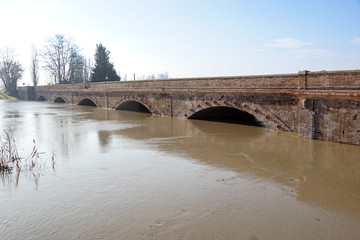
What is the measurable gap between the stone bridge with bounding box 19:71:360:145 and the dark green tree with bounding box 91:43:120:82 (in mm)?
22649

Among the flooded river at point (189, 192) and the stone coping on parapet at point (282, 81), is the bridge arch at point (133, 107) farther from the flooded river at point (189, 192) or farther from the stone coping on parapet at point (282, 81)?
the flooded river at point (189, 192)

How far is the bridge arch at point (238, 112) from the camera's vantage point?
12.8 m

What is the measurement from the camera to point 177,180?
6922mm

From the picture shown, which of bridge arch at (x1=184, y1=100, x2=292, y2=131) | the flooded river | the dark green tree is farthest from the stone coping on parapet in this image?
the dark green tree

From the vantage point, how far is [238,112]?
1883 cm

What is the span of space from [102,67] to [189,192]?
39457mm

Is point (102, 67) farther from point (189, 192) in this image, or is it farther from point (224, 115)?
point (189, 192)

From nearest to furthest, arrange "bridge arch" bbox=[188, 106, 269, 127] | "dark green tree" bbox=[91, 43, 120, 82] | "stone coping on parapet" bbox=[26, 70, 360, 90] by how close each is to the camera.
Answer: "stone coping on parapet" bbox=[26, 70, 360, 90] → "bridge arch" bbox=[188, 106, 269, 127] → "dark green tree" bbox=[91, 43, 120, 82]

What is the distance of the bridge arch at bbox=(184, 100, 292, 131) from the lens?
503 inches

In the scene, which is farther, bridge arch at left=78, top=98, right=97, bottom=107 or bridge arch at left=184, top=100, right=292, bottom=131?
bridge arch at left=78, top=98, right=97, bottom=107

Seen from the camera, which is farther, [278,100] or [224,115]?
[224,115]

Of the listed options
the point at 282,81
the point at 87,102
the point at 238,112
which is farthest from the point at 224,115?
the point at 87,102

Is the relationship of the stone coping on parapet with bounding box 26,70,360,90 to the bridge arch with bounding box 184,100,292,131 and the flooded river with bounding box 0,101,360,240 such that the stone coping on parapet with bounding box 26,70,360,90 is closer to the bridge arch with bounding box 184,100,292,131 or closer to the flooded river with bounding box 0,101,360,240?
the bridge arch with bounding box 184,100,292,131

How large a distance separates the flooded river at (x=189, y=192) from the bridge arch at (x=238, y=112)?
5.90 ft
